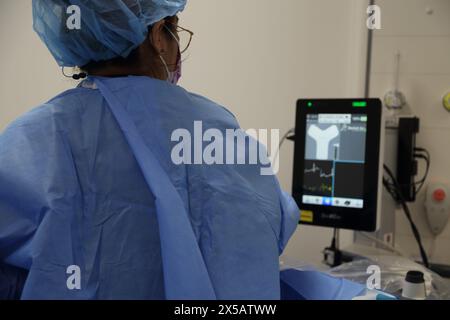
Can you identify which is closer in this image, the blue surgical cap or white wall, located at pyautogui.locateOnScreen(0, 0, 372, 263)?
the blue surgical cap

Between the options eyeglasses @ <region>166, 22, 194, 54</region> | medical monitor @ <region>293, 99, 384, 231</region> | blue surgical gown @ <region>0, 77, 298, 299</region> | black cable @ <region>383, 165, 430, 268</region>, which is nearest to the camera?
blue surgical gown @ <region>0, 77, 298, 299</region>

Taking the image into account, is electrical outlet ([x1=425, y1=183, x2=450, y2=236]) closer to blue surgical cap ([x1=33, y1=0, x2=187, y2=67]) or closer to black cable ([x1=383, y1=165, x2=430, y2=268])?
black cable ([x1=383, y1=165, x2=430, y2=268])

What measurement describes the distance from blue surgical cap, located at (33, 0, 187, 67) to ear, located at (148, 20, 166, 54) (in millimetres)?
16

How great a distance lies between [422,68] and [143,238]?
4.42ft

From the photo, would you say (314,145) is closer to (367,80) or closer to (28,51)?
(367,80)

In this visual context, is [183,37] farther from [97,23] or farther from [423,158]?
[423,158]

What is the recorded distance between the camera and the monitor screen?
50.8 inches

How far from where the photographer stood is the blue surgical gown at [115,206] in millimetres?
586

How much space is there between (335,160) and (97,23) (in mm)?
829

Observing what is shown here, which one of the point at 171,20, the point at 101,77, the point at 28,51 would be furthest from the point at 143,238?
the point at 28,51

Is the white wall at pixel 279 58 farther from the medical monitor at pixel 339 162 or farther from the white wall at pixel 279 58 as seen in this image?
the medical monitor at pixel 339 162

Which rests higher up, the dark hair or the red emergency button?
the dark hair

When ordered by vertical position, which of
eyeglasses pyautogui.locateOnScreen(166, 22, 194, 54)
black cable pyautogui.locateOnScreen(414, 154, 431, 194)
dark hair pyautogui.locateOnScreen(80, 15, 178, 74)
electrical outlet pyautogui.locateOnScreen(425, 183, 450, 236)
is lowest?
electrical outlet pyautogui.locateOnScreen(425, 183, 450, 236)

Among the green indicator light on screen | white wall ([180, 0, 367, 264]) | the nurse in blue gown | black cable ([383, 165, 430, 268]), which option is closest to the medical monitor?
the green indicator light on screen
